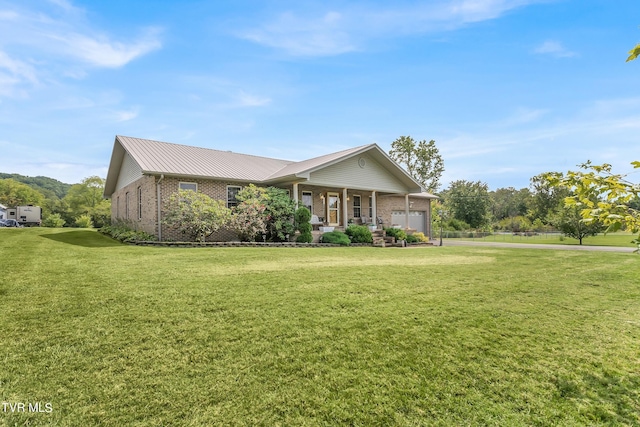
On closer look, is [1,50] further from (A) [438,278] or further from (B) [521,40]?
(B) [521,40]

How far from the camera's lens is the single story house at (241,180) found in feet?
48.6

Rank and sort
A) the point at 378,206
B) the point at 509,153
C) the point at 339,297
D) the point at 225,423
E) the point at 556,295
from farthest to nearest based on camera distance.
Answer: the point at 378,206 < the point at 509,153 < the point at 556,295 < the point at 339,297 < the point at 225,423

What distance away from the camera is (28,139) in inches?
964

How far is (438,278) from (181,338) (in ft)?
16.9

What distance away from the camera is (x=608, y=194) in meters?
2.71

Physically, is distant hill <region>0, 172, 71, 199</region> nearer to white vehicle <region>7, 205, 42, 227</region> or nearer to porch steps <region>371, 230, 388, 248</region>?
white vehicle <region>7, 205, 42, 227</region>

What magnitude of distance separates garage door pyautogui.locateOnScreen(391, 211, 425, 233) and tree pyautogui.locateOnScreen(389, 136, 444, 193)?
21532mm

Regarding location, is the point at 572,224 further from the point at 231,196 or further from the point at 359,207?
the point at 231,196

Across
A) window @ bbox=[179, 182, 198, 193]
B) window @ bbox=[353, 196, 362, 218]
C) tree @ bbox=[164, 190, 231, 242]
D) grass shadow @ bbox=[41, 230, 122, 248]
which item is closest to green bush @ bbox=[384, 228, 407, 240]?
window @ bbox=[353, 196, 362, 218]

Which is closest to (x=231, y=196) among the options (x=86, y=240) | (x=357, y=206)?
Result: (x=86, y=240)

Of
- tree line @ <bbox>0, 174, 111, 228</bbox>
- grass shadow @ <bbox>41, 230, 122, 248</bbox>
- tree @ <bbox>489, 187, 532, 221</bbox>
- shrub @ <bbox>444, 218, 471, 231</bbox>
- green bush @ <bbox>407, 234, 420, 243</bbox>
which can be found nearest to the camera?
grass shadow @ <bbox>41, 230, 122, 248</bbox>

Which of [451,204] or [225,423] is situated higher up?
[451,204]

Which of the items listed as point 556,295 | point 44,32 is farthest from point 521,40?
point 44,32

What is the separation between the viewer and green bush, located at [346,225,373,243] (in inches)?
688
